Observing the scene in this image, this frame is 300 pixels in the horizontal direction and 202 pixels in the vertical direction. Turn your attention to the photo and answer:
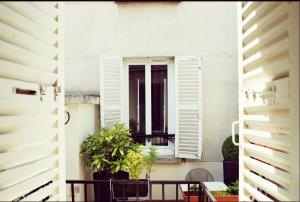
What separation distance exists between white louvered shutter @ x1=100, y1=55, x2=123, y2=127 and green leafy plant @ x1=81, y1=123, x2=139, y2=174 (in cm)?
51

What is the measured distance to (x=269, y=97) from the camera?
1341 mm

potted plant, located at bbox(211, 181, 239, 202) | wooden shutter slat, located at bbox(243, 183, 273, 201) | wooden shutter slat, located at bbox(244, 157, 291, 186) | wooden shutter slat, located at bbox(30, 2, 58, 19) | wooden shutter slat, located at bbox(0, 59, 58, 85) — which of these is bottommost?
potted plant, located at bbox(211, 181, 239, 202)

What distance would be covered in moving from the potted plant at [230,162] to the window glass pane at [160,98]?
138cm

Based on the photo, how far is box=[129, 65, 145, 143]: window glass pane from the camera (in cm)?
677

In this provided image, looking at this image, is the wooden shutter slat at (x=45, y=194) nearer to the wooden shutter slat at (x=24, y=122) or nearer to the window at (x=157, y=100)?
the wooden shutter slat at (x=24, y=122)

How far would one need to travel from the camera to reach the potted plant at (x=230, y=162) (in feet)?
18.4

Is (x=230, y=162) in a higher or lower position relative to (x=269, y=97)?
lower

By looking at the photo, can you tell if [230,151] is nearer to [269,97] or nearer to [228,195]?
[228,195]

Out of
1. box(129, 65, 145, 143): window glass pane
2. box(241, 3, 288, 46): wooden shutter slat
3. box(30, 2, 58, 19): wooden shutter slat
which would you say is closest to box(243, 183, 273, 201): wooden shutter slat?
box(241, 3, 288, 46): wooden shutter slat

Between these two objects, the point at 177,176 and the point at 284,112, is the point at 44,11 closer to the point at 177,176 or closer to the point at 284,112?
the point at 284,112

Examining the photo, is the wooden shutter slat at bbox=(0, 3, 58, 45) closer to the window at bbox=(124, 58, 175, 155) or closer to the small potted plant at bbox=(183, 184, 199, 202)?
the small potted plant at bbox=(183, 184, 199, 202)

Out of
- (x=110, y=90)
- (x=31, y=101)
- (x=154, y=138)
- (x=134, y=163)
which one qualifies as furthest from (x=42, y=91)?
(x=154, y=138)

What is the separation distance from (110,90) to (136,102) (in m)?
0.70

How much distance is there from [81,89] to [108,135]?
1.43 m
